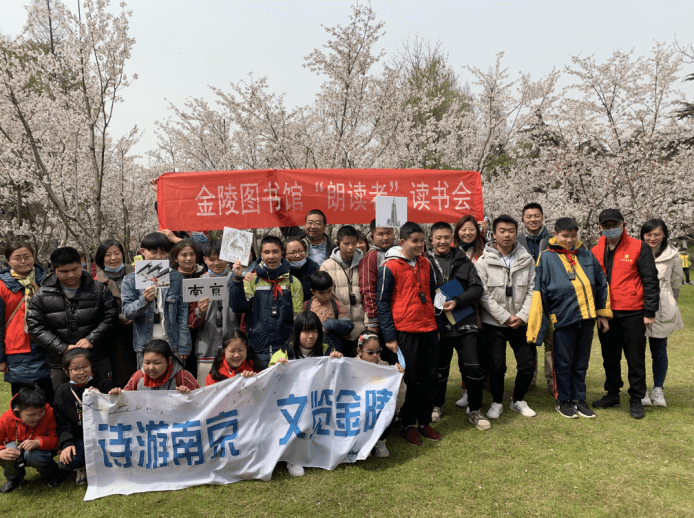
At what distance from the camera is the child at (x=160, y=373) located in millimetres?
3424

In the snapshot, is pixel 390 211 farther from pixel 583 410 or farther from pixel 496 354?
pixel 583 410

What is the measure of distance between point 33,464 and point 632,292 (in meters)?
5.79

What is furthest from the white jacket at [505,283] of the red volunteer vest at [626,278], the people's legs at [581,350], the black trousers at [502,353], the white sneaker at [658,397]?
the white sneaker at [658,397]

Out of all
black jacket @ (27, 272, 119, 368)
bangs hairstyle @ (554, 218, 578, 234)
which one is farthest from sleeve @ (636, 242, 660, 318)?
black jacket @ (27, 272, 119, 368)

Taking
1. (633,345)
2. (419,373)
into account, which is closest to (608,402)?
(633,345)

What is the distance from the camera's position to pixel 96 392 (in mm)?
3277

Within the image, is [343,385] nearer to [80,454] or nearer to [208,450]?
[208,450]

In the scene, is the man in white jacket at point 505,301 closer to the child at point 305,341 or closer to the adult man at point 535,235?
the adult man at point 535,235

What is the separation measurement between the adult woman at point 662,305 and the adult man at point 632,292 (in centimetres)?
24

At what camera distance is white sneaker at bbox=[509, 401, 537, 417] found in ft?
15.1

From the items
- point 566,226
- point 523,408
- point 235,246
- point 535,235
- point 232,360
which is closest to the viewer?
point 232,360

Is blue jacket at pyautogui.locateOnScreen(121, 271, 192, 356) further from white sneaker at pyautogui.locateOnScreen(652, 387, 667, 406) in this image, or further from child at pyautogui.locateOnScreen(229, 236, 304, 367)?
white sneaker at pyautogui.locateOnScreen(652, 387, 667, 406)

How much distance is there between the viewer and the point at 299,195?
226 inches

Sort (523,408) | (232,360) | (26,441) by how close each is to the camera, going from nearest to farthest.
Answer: (26,441)
(232,360)
(523,408)
